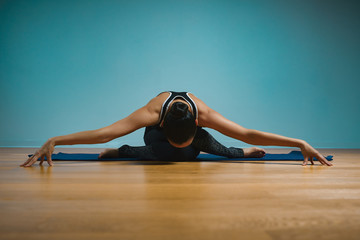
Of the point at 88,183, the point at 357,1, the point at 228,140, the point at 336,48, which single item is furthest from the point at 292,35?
the point at 88,183

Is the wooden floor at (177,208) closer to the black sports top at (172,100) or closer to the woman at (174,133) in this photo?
the woman at (174,133)

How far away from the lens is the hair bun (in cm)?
174

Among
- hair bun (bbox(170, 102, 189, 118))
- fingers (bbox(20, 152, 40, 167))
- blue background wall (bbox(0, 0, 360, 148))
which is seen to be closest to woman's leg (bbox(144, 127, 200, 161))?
hair bun (bbox(170, 102, 189, 118))

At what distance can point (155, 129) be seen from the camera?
221 cm

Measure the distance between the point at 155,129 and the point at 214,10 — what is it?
2568 millimetres

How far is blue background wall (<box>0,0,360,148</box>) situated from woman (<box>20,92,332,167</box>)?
6.27 ft

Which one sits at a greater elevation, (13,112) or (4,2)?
(4,2)

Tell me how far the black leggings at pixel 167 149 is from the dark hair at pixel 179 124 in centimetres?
36

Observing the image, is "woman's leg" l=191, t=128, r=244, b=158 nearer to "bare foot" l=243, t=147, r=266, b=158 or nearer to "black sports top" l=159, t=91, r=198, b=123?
"bare foot" l=243, t=147, r=266, b=158

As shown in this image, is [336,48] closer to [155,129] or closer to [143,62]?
[143,62]

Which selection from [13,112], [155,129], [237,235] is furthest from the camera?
[13,112]

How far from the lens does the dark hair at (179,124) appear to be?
1.73 metres

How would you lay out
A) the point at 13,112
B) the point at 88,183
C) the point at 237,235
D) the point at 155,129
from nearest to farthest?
1. the point at 237,235
2. the point at 88,183
3. the point at 155,129
4. the point at 13,112

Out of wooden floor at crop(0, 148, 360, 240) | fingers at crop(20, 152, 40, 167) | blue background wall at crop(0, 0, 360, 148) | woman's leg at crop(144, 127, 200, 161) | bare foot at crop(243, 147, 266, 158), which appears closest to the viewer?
wooden floor at crop(0, 148, 360, 240)
